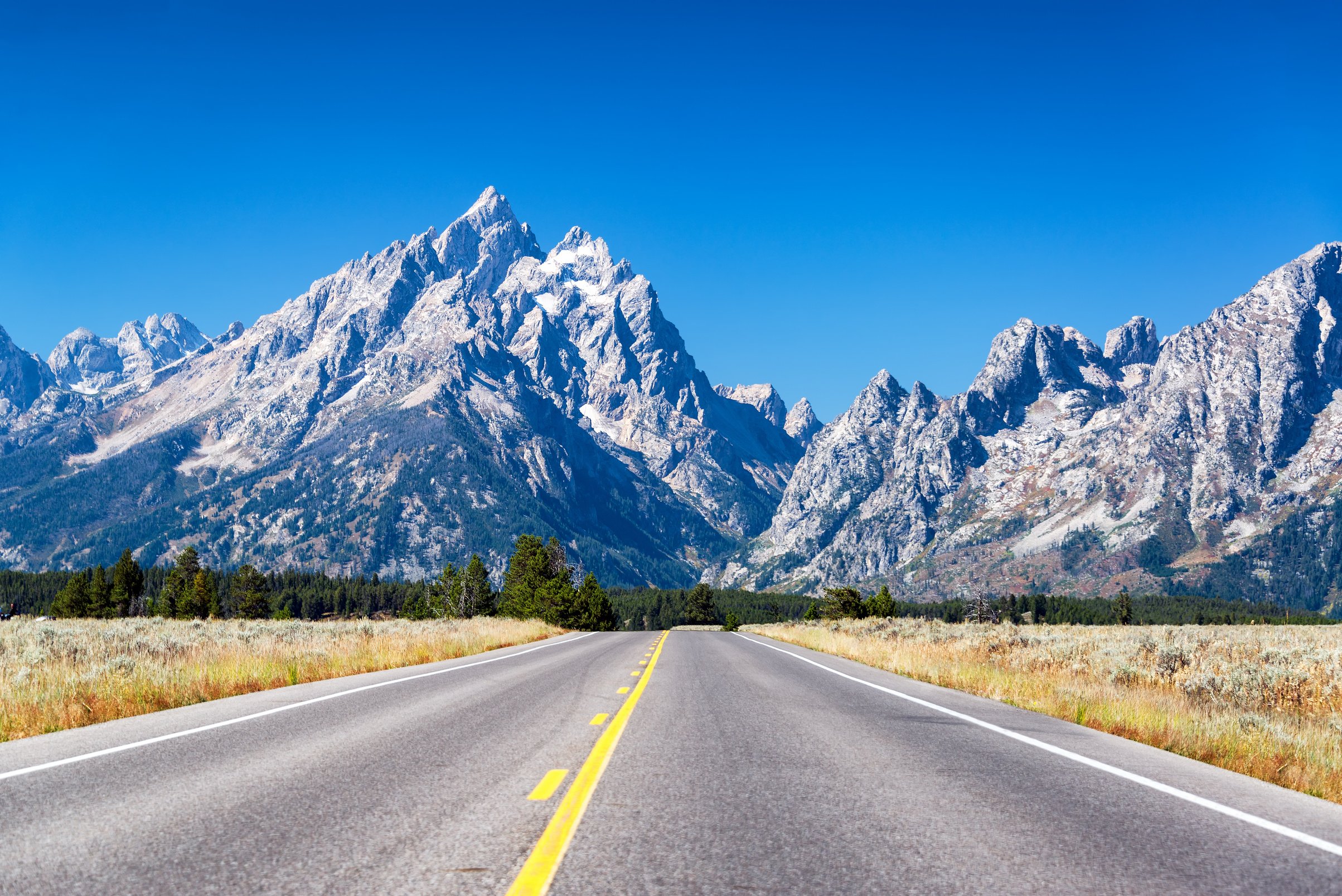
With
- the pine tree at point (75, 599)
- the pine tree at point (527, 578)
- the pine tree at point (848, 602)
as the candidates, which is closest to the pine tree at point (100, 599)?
the pine tree at point (75, 599)

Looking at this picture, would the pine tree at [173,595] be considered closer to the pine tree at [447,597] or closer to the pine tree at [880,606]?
the pine tree at [447,597]

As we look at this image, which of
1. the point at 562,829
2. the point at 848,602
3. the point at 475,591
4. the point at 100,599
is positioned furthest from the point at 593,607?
the point at 562,829

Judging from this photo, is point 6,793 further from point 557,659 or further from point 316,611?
point 316,611

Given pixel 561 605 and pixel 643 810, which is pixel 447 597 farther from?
pixel 643 810

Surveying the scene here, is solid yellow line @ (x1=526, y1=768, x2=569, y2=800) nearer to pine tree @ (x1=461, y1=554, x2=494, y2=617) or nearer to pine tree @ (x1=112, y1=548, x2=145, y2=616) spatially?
pine tree @ (x1=461, y1=554, x2=494, y2=617)

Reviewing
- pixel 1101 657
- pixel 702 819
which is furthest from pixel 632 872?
pixel 1101 657

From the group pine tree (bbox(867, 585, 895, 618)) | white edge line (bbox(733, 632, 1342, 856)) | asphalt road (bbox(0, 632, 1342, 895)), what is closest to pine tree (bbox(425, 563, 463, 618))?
pine tree (bbox(867, 585, 895, 618))

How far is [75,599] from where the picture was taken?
3420 inches

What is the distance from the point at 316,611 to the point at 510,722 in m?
166

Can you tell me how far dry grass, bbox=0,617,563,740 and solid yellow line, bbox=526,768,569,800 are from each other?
7.45 meters

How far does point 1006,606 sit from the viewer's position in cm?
19475

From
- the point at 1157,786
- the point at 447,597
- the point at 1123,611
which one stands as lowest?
the point at 1123,611

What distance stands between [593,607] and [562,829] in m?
68.6

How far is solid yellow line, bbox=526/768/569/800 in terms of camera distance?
6.42 m
